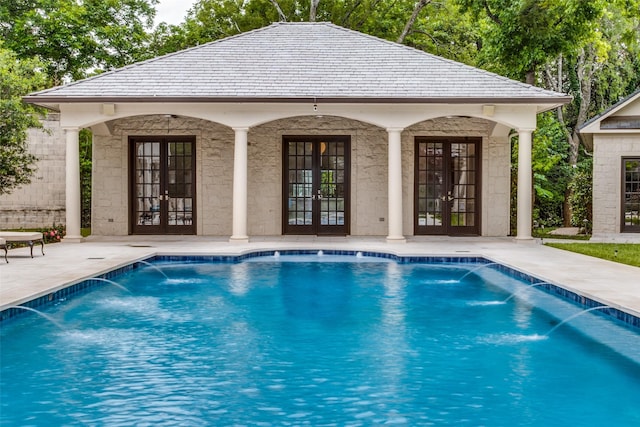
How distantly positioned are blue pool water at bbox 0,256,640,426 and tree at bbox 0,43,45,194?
701 cm

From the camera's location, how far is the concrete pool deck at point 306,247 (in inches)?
313

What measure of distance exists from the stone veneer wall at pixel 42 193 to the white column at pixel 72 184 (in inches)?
173

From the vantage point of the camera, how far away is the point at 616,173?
15945mm

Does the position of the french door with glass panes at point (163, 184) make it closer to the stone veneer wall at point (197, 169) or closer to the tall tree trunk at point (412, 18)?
the stone veneer wall at point (197, 169)

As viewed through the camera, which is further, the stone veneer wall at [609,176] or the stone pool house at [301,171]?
the stone pool house at [301,171]

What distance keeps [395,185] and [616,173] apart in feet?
18.7

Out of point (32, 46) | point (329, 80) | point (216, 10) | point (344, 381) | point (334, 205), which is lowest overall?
point (344, 381)

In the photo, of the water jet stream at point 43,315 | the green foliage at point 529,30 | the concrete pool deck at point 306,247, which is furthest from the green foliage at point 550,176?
the water jet stream at point 43,315

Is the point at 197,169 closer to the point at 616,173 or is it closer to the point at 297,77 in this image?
the point at 297,77

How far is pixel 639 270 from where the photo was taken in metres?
9.73

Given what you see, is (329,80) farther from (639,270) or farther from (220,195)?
(639,270)

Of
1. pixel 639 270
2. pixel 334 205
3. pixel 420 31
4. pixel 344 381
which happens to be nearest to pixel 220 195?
pixel 334 205

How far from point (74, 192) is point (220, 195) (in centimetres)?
361

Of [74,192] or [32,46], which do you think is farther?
[32,46]
